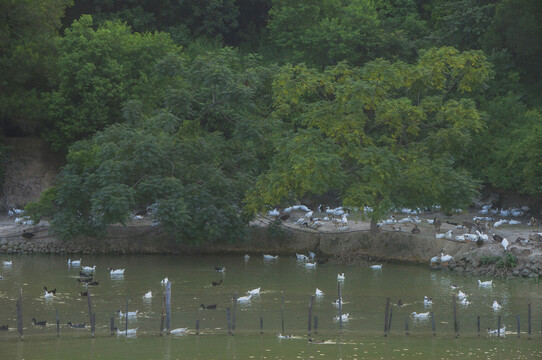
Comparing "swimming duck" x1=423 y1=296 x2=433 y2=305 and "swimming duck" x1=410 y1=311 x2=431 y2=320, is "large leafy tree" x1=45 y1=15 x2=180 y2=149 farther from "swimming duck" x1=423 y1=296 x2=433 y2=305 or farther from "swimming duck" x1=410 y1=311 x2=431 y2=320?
"swimming duck" x1=410 y1=311 x2=431 y2=320

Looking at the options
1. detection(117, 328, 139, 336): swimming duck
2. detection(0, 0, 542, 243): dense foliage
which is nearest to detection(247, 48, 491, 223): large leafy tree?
detection(0, 0, 542, 243): dense foliage

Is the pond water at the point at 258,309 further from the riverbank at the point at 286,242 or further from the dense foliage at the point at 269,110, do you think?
the dense foliage at the point at 269,110

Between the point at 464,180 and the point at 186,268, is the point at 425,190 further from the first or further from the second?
the point at 186,268

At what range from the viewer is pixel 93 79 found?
42.4 metres

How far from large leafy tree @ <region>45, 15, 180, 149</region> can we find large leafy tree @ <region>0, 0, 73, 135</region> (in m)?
0.83

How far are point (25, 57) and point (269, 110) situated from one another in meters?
11.4

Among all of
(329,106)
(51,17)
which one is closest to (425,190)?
(329,106)

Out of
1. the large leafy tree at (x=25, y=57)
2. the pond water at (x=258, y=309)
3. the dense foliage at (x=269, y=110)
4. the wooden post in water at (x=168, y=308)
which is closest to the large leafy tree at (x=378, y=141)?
the dense foliage at (x=269, y=110)

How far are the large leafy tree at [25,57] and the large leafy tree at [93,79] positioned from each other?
32.8 inches

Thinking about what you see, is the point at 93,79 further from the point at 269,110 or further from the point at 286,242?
the point at 286,242

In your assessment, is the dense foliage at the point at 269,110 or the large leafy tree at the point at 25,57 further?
the large leafy tree at the point at 25,57

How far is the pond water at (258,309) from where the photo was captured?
902 inches

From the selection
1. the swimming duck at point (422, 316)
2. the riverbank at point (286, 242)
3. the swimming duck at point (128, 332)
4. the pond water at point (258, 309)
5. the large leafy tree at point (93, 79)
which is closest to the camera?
the pond water at point (258, 309)

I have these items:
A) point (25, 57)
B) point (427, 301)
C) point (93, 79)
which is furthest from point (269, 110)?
point (427, 301)
